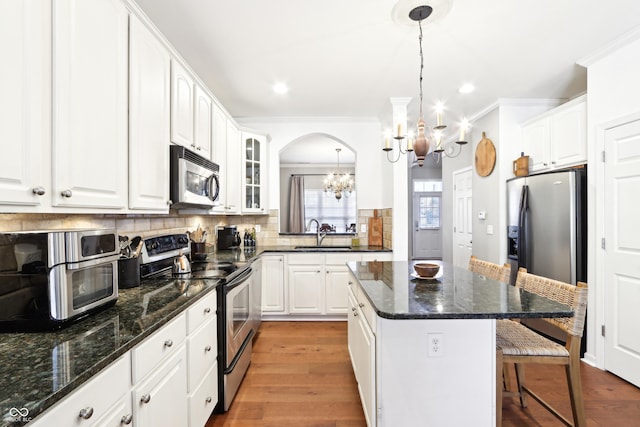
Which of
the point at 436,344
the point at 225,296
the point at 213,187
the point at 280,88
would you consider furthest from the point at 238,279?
the point at 280,88

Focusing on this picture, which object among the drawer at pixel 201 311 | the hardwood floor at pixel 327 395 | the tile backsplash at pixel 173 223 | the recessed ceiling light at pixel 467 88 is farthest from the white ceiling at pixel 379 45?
the hardwood floor at pixel 327 395

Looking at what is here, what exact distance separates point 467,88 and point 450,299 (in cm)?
255

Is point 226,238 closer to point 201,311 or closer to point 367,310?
point 201,311

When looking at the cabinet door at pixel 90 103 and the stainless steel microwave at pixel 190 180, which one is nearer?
the cabinet door at pixel 90 103

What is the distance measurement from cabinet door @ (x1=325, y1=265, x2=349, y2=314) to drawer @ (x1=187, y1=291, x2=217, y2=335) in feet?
6.17

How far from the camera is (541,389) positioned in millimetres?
2252

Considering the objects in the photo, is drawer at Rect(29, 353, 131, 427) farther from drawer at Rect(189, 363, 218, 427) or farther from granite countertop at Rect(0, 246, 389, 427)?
drawer at Rect(189, 363, 218, 427)

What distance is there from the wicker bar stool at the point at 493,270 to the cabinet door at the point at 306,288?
1.71m

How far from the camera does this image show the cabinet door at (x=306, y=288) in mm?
3637

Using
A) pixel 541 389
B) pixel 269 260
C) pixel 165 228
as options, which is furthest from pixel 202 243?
pixel 541 389

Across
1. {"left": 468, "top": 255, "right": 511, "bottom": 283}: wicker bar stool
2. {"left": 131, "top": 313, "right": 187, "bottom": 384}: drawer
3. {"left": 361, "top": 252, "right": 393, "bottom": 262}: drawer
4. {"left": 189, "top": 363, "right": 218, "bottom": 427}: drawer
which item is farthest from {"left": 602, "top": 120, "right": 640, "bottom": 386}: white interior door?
{"left": 131, "top": 313, "right": 187, "bottom": 384}: drawer

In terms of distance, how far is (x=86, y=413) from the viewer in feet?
2.76

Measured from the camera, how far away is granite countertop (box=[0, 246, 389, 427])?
0.73 m

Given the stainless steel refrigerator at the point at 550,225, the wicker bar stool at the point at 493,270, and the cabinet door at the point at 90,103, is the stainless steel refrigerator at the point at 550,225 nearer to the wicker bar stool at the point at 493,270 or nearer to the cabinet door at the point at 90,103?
the wicker bar stool at the point at 493,270
